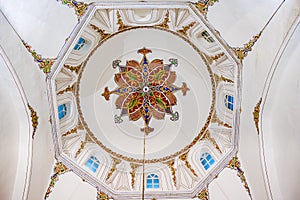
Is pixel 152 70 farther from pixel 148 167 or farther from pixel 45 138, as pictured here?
pixel 45 138

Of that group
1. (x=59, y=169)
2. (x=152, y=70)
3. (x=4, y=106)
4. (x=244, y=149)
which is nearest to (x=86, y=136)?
(x=59, y=169)

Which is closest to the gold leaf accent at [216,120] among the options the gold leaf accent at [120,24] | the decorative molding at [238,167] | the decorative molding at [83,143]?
the decorative molding at [238,167]

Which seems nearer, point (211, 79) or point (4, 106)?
point (4, 106)

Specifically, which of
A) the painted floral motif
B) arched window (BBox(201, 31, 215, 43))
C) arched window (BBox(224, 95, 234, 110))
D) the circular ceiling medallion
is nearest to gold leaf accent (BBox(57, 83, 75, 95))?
the circular ceiling medallion

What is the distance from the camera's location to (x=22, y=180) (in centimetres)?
888

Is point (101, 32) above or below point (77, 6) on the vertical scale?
above

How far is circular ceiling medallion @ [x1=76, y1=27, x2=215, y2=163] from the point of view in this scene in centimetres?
1161

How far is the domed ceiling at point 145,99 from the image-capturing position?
33.6 feet

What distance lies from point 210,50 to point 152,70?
2643 millimetres

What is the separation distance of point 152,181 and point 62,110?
146 inches

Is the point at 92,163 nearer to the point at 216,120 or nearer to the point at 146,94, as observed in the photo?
the point at 146,94

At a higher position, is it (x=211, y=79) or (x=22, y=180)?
(x=211, y=79)

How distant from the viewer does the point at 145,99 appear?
42.9ft

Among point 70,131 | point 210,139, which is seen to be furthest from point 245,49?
point 70,131
